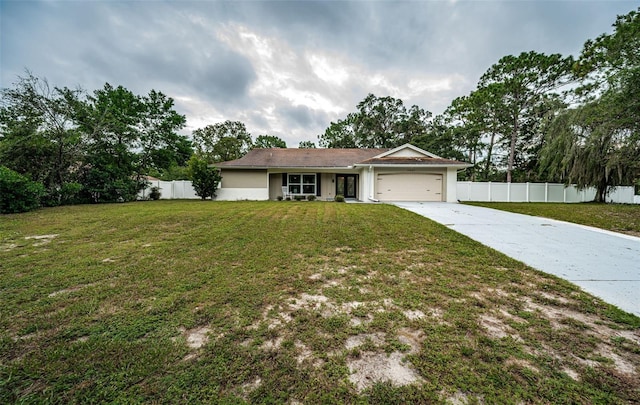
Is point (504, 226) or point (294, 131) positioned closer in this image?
point (504, 226)

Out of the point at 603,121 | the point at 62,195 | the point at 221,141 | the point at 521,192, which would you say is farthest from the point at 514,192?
the point at 221,141

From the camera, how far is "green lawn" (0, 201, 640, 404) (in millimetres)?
1473

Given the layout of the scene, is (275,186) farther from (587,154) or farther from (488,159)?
(488,159)

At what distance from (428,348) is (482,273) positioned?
2.12 metres

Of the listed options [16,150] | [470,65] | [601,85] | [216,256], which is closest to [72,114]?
[16,150]

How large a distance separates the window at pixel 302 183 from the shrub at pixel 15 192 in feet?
38.5

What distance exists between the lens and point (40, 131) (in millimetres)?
11180

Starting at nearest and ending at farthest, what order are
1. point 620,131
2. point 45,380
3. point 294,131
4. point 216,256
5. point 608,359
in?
point 45,380 → point 608,359 → point 216,256 → point 620,131 → point 294,131

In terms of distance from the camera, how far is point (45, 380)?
153 cm

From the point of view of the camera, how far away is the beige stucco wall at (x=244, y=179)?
15742 millimetres

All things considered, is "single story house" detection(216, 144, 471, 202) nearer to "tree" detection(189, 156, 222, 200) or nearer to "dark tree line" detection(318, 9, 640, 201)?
"tree" detection(189, 156, 222, 200)

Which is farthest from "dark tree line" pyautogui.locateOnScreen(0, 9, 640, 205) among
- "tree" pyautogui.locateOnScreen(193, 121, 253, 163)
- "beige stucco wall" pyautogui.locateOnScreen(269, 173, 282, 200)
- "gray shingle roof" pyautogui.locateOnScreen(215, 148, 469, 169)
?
"tree" pyautogui.locateOnScreen(193, 121, 253, 163)

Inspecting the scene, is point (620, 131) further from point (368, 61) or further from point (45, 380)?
point (45, 380)

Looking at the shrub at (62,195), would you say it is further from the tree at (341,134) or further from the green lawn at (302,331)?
the tree at (341,134)
